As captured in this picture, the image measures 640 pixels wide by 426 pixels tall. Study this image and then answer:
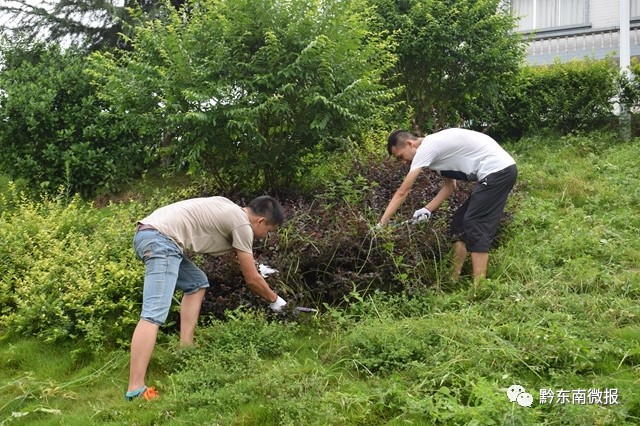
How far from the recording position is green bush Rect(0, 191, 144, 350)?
531 centimetres

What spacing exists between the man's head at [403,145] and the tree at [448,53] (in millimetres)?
3666

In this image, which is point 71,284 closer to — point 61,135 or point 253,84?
point 253,84

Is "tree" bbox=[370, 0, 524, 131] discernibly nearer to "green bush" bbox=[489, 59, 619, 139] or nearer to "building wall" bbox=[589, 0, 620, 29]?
"green bush" bbox=[489, 59, 619, 139]

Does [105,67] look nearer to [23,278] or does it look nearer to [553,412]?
[23,278]

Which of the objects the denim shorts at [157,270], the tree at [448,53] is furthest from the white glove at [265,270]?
the tree at [448,53]

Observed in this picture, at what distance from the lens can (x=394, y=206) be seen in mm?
5746

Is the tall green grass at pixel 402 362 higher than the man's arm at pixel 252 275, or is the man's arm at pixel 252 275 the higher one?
the man's arm at pixel 252 275

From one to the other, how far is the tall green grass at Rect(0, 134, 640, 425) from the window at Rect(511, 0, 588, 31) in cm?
1191

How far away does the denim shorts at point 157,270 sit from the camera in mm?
4406

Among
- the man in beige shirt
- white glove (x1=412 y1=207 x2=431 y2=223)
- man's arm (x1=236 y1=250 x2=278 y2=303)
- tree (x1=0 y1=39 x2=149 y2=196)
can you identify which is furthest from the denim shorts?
tree (x1=0 y1=39 x2=149 y2=196)

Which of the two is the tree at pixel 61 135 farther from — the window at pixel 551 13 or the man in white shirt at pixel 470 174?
the window at pixel 551 13

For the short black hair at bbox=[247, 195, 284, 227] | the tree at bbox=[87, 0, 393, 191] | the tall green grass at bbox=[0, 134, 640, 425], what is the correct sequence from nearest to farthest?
the tall green grass at bbox=[0, 134, 640, 425]
the short black hair at bbox=[247, 195, 284, 227]
the tree at bbox=[87, 0, 393, 191]

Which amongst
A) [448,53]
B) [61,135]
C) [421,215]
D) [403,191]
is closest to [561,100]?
[448,53]

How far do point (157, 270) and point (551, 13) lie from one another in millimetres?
14900
